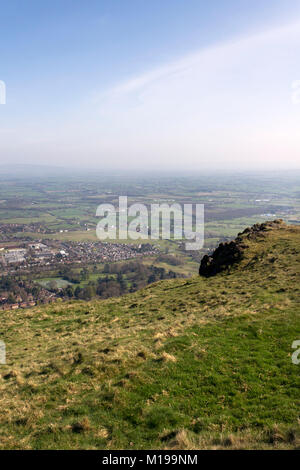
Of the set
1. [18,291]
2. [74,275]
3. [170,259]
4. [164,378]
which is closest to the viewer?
[164,378]

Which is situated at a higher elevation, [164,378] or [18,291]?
[164,378]

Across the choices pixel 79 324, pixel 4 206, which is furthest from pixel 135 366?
pixel 4 206

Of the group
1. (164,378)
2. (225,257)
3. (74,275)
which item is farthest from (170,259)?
(164,378)

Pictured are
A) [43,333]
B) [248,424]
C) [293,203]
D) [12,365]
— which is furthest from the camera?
[293,203]

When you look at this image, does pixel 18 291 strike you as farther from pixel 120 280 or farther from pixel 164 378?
pixel 164 378

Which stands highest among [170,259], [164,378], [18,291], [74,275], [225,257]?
[225,257]

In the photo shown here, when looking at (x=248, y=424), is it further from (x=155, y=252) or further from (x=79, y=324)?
(x=155, y=252)

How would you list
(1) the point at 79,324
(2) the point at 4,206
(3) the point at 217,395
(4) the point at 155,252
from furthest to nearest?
1. (2) the point at 4,206
2. (4) the point at 155,252
3. (1) the point at 79,324
4. (3) the point at 217,395

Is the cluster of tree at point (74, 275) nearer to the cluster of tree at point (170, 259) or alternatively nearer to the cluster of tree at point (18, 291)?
the cluster of tree at point (18, 291)
